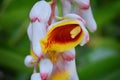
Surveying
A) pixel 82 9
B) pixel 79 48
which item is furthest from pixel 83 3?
pixel 79 48

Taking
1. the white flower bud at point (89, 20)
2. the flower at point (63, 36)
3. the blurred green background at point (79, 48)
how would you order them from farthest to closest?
the blurred green background at point (79, 48)
the white flower bud at point (89, 20)
the flower at point (63, 36)

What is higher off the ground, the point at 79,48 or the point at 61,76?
the point at 79,48

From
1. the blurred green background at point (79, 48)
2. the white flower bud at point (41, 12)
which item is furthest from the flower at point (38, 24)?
the blurred green background at point (79, 48)

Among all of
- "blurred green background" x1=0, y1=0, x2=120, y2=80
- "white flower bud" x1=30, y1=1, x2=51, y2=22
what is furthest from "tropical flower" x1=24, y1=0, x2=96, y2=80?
"blurred green background" x1=0, y1=0, x2=120, y2=80

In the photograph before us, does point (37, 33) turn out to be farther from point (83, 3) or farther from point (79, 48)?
point (79, 48)

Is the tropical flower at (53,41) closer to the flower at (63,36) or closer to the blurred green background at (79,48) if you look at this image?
the flower at (63,36)

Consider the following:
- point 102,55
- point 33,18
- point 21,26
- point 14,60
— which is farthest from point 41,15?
point 102,55
